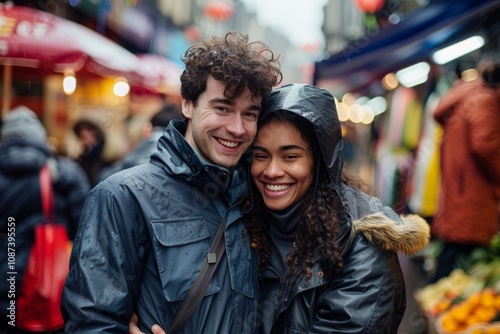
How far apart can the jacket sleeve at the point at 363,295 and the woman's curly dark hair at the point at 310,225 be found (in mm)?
87

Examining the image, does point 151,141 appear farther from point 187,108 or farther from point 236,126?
point 236,126

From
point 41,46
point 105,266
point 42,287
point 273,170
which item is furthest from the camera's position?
point 41,46

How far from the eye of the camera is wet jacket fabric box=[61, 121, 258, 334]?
7.51 ft

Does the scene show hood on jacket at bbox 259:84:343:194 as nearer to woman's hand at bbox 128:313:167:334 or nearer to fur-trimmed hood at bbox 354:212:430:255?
fur-trimmed hood at bbox 354:212:430:255

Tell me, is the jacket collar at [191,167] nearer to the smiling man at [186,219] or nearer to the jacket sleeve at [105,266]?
the smiling man at [186,219]

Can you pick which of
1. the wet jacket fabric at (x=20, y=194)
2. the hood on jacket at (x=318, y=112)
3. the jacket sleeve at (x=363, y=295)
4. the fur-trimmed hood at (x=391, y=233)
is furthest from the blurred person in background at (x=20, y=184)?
the fur-trimmed hood at (x=391, y=233)

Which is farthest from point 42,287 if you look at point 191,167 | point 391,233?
point 391,233

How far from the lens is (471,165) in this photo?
209 inches

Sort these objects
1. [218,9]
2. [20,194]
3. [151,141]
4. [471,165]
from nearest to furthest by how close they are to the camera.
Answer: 1. [20,194]
2. [151,141]
3. [471,165]
4. [218,9]

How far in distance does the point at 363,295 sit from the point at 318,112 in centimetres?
92

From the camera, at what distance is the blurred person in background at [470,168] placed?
5.12 metres

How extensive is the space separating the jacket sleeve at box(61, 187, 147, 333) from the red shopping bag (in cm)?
219

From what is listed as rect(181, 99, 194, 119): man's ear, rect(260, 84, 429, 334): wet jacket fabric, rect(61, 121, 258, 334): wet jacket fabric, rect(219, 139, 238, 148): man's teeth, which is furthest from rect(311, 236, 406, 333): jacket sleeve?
rect(181, 99, 194, 119): man's ear

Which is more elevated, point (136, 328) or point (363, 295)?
point (363, 295)
